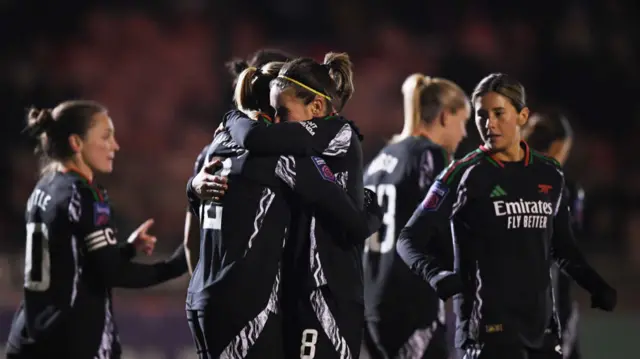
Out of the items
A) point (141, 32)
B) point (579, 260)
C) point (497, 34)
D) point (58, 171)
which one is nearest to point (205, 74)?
point (141, 32)

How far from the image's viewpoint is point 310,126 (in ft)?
11.5

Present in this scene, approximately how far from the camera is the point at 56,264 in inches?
173

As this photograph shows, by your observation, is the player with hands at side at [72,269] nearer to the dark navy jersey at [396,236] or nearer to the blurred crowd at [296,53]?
the dark navy jersey at [396,236]

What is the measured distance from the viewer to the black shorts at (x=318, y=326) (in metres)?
3.44

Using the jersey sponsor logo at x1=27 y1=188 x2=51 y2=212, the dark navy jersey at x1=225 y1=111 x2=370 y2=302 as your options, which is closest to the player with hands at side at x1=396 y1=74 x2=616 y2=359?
the dark navy jersey at x1=225 y1=111 x2=370 y2=302

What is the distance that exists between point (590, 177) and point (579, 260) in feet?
25.7

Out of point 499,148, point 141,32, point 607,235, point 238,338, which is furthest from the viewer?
point 141,32

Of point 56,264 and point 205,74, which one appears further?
point 205,74

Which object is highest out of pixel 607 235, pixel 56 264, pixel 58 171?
pixel 58 171

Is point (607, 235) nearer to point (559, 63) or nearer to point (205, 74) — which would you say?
point (559, 63)

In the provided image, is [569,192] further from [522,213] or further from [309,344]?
[309,344]

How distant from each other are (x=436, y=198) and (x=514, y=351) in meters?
0.67

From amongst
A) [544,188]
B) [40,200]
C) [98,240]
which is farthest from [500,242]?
[40,200]

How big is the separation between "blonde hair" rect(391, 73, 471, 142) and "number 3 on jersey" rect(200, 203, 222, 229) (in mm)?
1874
